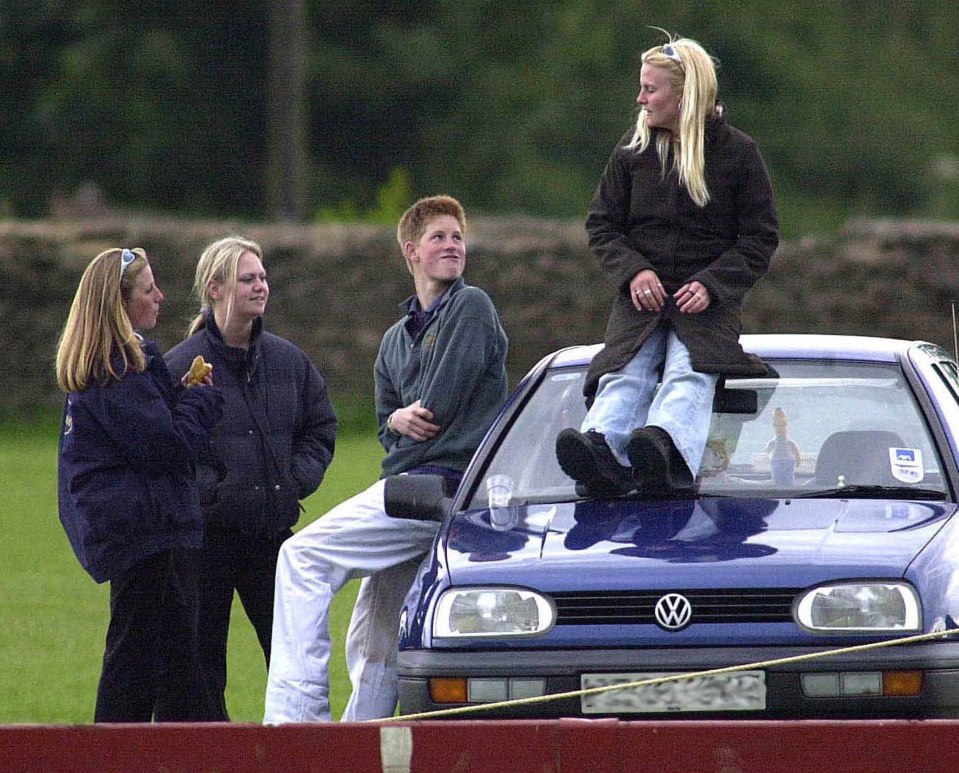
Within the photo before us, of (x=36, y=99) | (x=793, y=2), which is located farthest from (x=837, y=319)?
(x=793, y=2)

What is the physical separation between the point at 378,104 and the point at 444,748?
36.6 m

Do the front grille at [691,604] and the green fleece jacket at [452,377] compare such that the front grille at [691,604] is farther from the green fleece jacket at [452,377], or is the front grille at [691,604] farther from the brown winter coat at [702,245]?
the green fleece jacket at [452,377]

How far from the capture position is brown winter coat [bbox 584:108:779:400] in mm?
6676

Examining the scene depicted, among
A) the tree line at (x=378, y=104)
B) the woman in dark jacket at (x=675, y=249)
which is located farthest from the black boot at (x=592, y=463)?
the tree line at (x=378, y=104)

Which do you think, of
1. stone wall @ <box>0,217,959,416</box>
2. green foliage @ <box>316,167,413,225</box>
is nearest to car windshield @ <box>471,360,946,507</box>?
stone wall @ <box>0,217,959,416</box>

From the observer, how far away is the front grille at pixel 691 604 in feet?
18.3

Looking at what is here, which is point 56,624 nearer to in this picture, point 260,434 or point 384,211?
point 260,434

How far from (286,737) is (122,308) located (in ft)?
8.28

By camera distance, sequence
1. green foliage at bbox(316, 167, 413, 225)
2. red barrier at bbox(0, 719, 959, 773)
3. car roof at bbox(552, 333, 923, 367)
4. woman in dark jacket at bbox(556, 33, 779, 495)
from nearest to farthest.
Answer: red barrier at bbox(0, 719, 959, 773) < woman in dark jacket at bbox(556, 33, 779, 495) < car roof at bbox(552, 333, 923, 367) < green foliage at bbox(316, 167, 413, 225)

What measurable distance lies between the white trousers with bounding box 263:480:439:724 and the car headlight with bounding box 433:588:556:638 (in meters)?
0.81

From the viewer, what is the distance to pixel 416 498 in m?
6.39

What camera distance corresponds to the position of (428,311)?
717 centimetres

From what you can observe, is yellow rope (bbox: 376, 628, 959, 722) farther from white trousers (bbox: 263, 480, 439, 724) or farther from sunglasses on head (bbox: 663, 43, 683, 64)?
sunglasses on head (bbox: 663, 43, 683, 64)

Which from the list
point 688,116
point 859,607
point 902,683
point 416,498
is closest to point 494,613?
point 416,498
